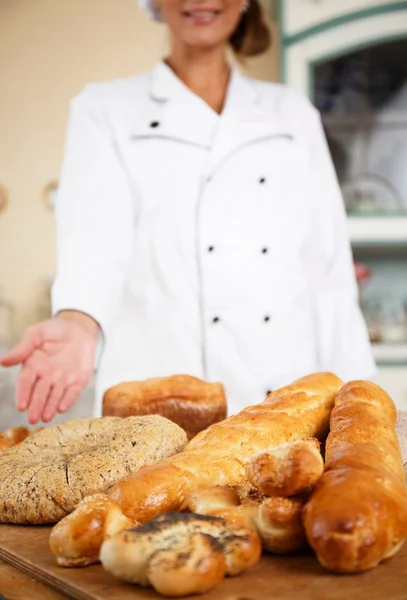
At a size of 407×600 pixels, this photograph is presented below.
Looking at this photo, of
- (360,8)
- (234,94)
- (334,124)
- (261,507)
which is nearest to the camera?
(261,507)

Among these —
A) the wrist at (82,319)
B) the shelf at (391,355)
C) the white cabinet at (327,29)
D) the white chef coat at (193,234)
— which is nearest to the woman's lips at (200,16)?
the white chef coat at (193,234)

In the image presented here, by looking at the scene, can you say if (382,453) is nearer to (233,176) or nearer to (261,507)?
(261,507)

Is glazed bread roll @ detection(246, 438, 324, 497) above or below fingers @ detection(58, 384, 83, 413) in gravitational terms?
below

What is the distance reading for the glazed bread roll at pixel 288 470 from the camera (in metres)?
0.61

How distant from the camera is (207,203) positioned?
177 centimetres

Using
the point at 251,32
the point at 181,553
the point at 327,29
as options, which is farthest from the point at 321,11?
the point at 181,553

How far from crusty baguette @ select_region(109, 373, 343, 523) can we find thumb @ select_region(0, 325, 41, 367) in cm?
38

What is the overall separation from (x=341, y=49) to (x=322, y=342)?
1.55 m

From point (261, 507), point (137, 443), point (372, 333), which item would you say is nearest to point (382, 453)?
point (261, 507)

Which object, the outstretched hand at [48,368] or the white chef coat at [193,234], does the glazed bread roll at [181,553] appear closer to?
the outstretched hand at [48,368]

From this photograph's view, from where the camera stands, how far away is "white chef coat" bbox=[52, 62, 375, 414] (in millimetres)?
1744

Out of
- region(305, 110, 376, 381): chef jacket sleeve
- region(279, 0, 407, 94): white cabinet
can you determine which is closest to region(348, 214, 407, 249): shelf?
region(279, 0, 407, 94): white cabinet

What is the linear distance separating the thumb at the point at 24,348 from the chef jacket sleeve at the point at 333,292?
928mm

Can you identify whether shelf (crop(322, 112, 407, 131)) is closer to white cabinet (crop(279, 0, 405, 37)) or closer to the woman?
white cabinet (crop(279, 0, 405, 37))
